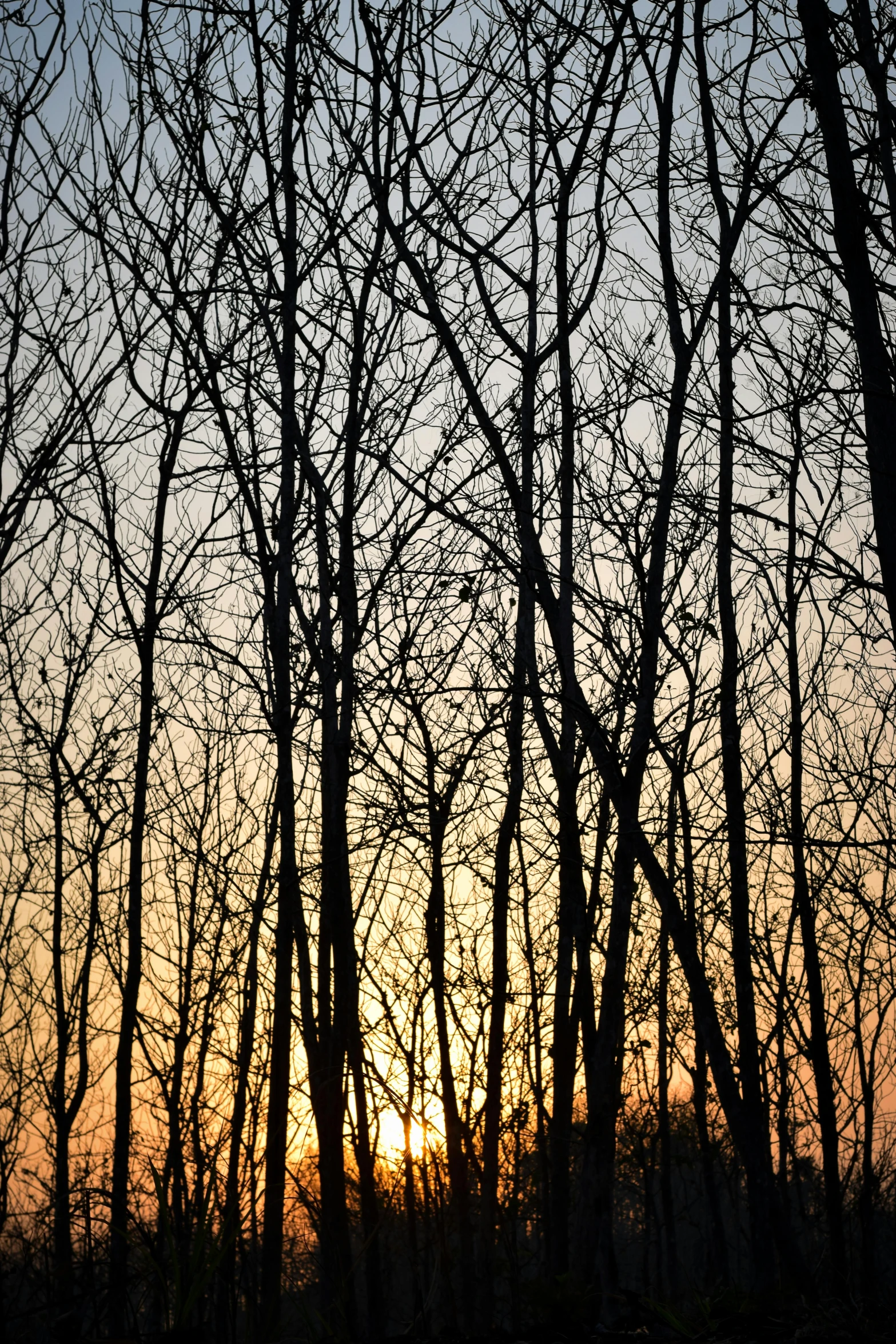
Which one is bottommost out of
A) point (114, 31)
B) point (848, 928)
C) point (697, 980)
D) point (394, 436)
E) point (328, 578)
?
point (697, 980)

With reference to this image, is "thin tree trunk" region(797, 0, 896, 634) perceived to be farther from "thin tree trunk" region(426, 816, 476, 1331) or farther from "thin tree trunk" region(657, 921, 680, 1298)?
"thin tree trunk" region(657, 921, 680, 1298)

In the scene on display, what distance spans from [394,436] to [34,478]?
281cm

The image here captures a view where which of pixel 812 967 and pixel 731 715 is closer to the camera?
pixel 731 715

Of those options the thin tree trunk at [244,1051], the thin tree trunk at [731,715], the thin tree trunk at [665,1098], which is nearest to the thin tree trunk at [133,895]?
the thin tree trunk at [244,1051]

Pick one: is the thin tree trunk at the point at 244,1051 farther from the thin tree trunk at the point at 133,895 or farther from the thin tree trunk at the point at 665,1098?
the thin tree trunk at the point at 665,1098

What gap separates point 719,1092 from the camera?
381 cm

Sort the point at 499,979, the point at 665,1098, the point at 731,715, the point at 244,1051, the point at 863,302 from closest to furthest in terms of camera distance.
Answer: the point at 863,302, the point at 731,715, the point at 499,979, the point at 244,1051, the point at 665,1098

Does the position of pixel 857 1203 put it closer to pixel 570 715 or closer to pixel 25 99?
pixel 570 715

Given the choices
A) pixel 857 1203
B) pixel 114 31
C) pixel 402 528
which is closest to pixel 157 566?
pixel 402 528

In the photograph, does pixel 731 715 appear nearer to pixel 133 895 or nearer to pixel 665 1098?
pixel 133 895

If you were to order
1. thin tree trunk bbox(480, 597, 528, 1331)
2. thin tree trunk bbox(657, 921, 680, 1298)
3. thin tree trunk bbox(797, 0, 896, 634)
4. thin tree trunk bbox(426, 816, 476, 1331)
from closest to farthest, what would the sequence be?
thin tree trunk bbox(797, 0, 896, 634), thin tree trunk bbox(480, 597, 528, 1331), thin tree trunk bbox(426, 816, 476, 1331), thin tree trunk bbox(657, 921, 680, 1298)

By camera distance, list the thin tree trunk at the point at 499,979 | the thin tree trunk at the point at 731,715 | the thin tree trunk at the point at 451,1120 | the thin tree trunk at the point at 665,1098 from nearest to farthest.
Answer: the thin tree trunk at the point at 731,715 → the thin tree trunk at the point at 499,979 → the thin tree trunk at the point at 451,1120 → the thin tree trunk at the point at 665,1098

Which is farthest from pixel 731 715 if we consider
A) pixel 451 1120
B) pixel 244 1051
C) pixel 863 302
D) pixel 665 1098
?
pixel 665 1098

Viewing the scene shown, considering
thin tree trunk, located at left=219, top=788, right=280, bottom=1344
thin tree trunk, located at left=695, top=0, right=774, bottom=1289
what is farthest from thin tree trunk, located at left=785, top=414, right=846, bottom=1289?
thin tree trunk, located at left=219, top=788, right=280, bottom=1344
